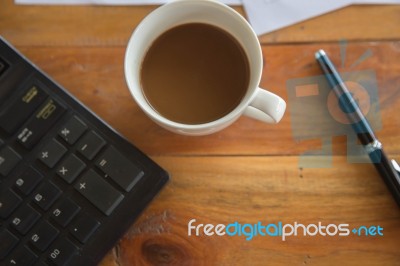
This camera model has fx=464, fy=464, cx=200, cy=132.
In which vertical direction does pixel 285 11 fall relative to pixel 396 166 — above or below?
above

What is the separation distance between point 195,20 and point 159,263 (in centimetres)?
25

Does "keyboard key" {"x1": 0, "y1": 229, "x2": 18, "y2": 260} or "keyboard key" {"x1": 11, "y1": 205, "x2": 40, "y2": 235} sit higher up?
"keyboard key" {"x1": 11, "y1": 205, "x2": 40, "y2": 235}

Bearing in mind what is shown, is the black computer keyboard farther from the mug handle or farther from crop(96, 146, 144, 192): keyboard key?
the mug handle

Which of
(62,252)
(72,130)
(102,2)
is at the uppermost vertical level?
(102,2)

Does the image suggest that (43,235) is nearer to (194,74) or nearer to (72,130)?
(72,130)

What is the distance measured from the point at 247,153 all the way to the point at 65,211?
0.19 meters

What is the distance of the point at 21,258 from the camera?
0.44 metres

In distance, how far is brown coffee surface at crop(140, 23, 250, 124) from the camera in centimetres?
45

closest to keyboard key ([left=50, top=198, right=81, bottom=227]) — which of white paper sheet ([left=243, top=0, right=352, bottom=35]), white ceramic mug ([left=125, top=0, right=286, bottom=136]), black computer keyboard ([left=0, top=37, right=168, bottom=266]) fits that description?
black computer keyboard ([left=0, top=37, right=168, bottom=266])

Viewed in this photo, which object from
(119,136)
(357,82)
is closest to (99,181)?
(119,136)

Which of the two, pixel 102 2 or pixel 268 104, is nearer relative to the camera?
pixel 268 104

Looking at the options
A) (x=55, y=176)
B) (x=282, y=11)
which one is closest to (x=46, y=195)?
(x=55, y=176)

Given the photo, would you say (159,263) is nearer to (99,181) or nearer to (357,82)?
(99,181)

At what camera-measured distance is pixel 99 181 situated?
17.8 inches
